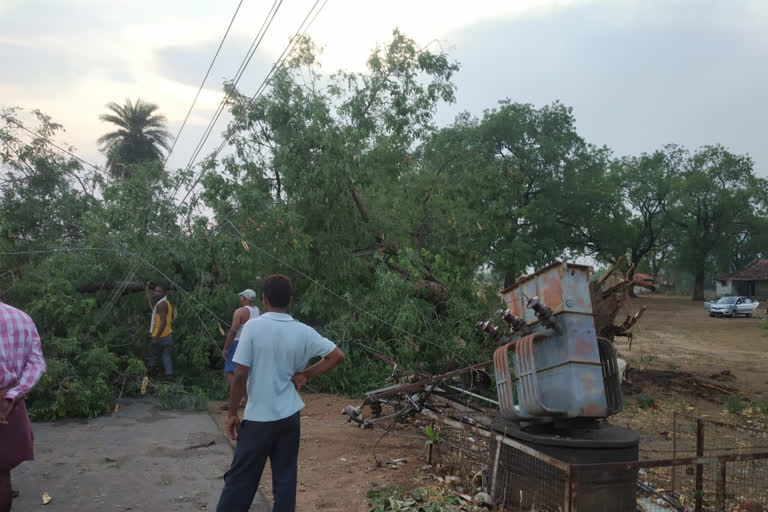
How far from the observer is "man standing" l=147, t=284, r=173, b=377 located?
913 centimetres

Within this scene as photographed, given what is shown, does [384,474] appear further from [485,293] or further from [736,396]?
[736,396]

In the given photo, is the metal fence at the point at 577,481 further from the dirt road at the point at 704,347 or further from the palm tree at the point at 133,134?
the palm tree at the point at 133,134

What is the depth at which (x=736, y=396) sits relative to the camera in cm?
1081

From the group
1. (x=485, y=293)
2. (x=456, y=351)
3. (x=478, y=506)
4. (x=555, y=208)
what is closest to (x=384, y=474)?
(x=478, y=506)

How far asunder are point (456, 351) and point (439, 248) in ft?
9.51

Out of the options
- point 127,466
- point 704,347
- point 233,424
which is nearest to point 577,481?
point 233,424

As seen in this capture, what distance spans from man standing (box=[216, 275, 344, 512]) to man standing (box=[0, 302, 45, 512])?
1.05 metres

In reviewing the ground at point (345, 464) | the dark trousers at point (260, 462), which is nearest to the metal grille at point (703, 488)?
the ground at point (345, 464)

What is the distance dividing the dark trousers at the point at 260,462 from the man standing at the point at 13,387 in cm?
108

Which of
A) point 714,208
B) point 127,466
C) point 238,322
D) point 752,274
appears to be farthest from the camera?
point 752,274

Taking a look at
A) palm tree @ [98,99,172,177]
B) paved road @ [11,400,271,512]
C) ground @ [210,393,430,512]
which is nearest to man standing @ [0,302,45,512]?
paved road @ [11,400,271,512]

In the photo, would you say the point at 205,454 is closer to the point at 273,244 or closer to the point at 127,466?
the point at 127,466

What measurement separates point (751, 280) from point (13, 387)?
53744mm

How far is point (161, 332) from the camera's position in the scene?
925 centimetres
